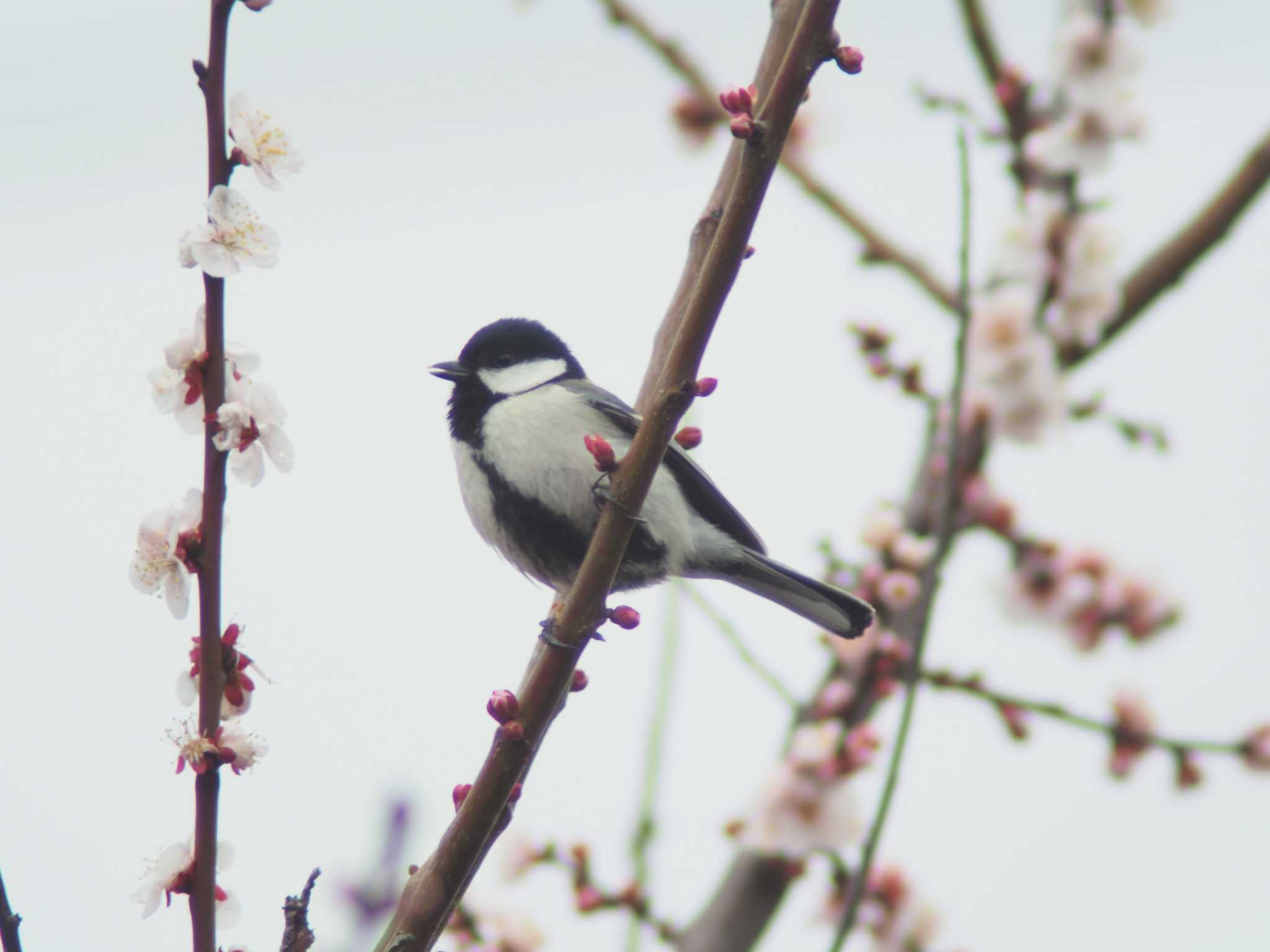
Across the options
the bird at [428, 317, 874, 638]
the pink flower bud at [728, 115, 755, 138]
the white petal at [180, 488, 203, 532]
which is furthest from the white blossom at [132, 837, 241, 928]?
the bird at [428, 317, 874, 638]

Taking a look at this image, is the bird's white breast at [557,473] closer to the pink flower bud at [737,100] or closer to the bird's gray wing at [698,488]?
the bird's gray wing at [698,488]

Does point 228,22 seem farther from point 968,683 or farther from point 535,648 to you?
point 968,683

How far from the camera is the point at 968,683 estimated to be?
3.06 meters

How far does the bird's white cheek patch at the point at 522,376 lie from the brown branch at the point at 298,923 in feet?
6.23

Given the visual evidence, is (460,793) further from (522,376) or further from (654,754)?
(522,376)

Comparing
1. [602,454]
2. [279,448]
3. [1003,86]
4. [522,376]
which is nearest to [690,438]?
[602,454]

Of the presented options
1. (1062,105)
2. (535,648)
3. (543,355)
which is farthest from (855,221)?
(535,648)

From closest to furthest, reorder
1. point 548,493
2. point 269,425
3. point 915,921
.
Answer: point 269,425 → point 548,493 → point 915,921

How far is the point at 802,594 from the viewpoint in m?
2.88

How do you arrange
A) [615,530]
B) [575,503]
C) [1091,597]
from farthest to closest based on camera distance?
[1091,597] < [575,503] < [615,530]

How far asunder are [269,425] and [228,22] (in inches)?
14.1

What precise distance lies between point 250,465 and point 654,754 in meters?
1.29

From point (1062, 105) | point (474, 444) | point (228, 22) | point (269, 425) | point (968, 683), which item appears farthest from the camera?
point (1062, 105)

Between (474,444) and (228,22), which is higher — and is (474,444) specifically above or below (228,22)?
above
